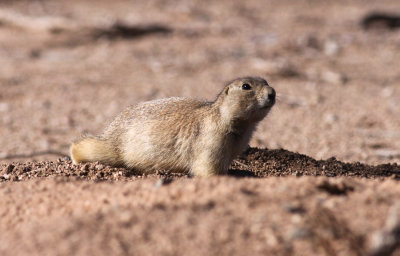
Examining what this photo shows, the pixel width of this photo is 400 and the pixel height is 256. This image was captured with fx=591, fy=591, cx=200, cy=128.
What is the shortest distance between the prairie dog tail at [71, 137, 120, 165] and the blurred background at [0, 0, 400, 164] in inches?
66.9

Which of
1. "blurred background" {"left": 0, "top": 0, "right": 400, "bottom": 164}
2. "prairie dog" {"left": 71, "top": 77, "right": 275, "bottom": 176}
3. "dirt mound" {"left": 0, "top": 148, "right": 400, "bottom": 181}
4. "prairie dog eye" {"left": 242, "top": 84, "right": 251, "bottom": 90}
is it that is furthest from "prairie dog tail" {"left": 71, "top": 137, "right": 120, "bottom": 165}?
"blurred background" {"left": 0, "top": 0, "right": 400, "bottom": 164}

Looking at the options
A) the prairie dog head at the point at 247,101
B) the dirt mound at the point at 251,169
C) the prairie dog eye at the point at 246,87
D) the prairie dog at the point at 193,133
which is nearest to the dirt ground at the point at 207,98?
the dirt mound at the point at 251,169

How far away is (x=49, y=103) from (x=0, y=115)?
3.15 feet

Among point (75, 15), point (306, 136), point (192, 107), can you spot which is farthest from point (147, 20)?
point (192, 107)

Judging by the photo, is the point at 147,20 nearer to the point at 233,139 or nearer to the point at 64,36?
the point at 64,36

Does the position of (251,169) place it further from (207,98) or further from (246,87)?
(207,98)

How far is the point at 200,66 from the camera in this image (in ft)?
40.9

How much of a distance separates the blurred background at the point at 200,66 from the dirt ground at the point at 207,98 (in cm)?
5

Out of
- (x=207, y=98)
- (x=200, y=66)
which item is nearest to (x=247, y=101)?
(x=207, y=98)

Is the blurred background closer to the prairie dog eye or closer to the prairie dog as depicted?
the prairie dog

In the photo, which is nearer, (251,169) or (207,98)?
(251,169)

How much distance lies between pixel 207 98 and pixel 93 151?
15.9 feet

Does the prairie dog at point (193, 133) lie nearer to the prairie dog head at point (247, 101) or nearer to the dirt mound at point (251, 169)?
the prairie dog head at point (247, 101)

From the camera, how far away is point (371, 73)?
12.1 m
